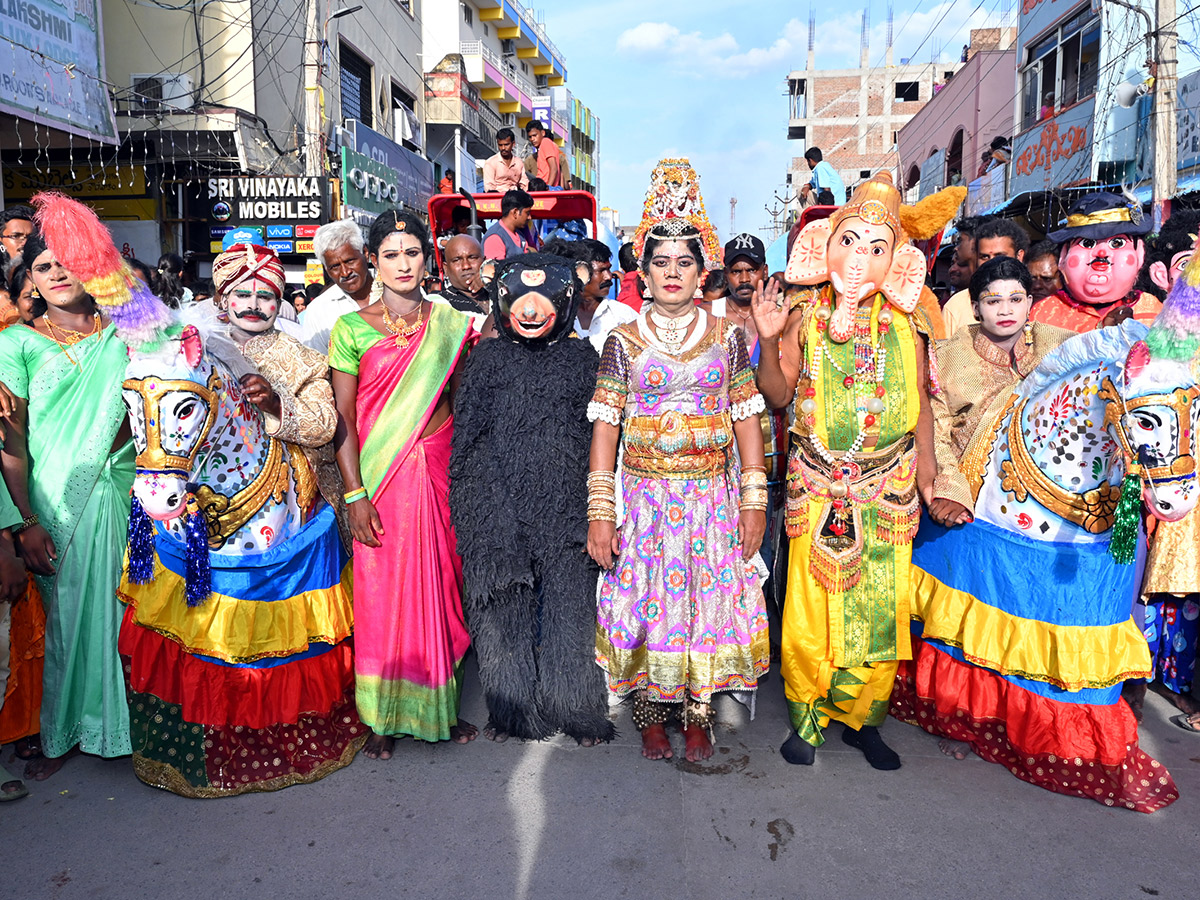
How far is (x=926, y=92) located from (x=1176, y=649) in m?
53.0

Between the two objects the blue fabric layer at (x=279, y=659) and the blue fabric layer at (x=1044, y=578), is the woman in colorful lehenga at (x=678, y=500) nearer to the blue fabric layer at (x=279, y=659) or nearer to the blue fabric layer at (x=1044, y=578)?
the blue fabric layer at (x=1044, y=578)

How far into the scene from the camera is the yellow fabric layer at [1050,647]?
2830 mm

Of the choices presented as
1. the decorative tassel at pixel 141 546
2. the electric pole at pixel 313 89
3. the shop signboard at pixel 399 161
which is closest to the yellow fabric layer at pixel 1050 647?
the decorative tassel at pixel 141 546

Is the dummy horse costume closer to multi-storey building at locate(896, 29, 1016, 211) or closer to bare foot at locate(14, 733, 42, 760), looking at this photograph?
bare foot at locate(14, 733, 42, 760)

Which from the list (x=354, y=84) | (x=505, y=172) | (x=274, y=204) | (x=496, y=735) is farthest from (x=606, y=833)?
(x=354, y=84)

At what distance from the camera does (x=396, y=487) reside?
10.3 ft

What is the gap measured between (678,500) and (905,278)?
1.16m

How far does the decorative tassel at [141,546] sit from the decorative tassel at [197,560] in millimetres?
130

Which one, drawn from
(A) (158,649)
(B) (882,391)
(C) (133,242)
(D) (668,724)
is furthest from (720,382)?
(C) (133,242)

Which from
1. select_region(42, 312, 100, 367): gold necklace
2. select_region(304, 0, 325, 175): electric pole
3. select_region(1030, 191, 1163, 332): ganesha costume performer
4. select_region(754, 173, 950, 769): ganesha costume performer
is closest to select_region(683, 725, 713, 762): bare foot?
select_region(754, 173, 950, 769): ganesha costume performer

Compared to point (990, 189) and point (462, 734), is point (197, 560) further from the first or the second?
point (990, 189)

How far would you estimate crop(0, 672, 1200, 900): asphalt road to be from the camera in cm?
246

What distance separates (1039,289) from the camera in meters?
4.47

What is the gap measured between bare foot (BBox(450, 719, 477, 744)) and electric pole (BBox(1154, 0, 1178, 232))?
10002 mm
